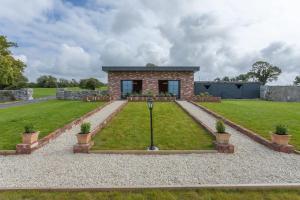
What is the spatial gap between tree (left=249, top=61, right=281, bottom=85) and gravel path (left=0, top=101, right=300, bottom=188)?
58501 millimetres

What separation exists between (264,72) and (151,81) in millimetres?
46518

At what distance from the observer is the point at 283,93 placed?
28359 mm

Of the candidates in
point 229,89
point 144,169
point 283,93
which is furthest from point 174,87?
point 144,169

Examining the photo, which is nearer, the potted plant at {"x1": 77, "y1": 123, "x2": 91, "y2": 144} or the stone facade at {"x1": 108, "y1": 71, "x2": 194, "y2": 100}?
the potted plant at {"x1": 77, "y1": 123, "x2": 91, "y2": 144}

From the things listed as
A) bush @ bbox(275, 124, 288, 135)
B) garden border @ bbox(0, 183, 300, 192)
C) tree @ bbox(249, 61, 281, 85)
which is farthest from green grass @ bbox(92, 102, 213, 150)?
tree @ bbox(249, 61, 281, 85)

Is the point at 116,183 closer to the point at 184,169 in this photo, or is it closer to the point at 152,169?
the point at 152,169

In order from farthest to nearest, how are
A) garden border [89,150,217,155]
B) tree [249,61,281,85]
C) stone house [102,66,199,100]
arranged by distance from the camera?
tree [249,61,281,85], stone house [102,66,199,100], garden border [89,150,217,155]

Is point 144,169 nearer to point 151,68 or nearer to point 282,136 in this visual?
point 282,136

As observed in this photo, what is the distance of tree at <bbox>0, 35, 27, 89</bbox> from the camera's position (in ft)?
92.5

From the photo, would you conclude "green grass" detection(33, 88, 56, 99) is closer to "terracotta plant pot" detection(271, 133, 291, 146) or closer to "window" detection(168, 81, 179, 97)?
"window" detection(168, 81, 179, 97)

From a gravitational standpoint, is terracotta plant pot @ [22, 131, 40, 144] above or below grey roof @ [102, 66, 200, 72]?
below

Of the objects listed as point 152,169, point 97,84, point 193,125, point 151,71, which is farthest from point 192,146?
point 97,84

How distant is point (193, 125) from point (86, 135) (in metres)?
5.41

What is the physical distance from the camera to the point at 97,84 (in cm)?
3397
